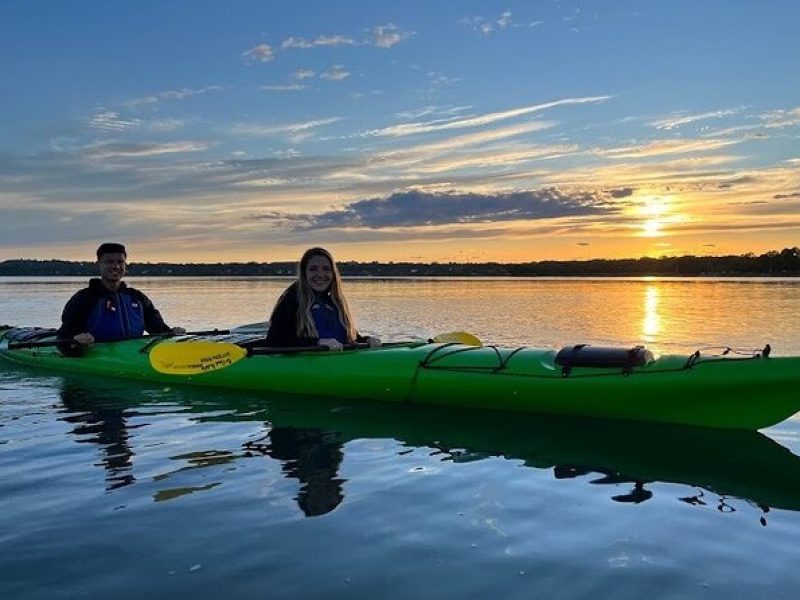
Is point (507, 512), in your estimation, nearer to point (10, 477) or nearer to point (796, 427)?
point (10, 477)

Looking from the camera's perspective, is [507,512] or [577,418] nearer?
[507,512]

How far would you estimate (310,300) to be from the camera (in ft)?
25.8

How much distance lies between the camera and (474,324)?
56.7ft

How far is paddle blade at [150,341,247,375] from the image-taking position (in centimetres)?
831

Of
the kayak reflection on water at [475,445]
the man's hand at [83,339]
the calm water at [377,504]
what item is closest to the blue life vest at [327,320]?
the kayak reflection on water at [475,445]

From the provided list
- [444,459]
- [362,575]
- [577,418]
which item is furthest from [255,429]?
[362,575]

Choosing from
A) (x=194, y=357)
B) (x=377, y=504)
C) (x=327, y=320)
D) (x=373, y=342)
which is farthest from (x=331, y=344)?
(x=377, y=504)

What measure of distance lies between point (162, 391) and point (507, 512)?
541 centimetres

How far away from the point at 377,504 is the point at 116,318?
635 cm

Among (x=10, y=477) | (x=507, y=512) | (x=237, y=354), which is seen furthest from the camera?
(x=237, y=354)

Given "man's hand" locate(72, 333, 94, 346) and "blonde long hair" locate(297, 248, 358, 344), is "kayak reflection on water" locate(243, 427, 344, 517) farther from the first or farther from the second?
"man's hand" locate(72, 333, 94, 346)

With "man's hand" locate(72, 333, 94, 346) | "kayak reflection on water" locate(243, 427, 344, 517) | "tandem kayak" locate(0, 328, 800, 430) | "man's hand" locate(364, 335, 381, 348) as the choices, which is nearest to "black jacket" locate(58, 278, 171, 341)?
"man's hand" locate(72, 333, 94, 346)

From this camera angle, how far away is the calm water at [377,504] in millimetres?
3293

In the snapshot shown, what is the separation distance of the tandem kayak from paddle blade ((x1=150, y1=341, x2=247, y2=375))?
0.5 inches
